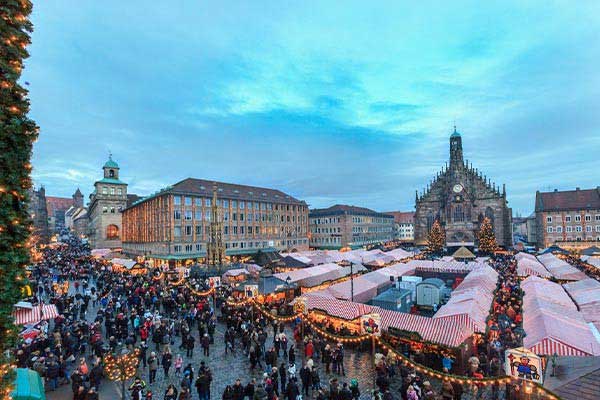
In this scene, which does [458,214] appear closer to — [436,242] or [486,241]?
[436,242]

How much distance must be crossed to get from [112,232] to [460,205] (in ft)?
284

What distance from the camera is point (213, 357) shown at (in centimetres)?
1530

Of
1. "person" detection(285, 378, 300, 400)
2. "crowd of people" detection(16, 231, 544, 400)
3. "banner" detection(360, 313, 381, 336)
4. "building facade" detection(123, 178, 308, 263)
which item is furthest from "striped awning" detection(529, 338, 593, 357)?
"building facade" detection(123, 178, 308, 263)

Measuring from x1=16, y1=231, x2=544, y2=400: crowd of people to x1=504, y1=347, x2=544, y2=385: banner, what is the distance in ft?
7.29

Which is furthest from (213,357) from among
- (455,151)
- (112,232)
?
(112,232)

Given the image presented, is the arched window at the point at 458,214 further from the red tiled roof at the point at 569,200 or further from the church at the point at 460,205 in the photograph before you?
the red tiled roof at the point at 569,200

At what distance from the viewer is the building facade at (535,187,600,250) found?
62834mm

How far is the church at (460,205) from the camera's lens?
65.9 metres

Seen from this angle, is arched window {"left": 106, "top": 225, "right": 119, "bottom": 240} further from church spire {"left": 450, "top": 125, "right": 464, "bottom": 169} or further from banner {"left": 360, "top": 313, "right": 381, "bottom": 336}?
church spire {"left": 450, "top": 125, "right": 464, "bottom": 169}

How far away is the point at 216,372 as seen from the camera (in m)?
13.6

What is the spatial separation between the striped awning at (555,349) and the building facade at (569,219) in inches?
2679

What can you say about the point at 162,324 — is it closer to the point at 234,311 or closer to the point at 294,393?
the point at 234,311

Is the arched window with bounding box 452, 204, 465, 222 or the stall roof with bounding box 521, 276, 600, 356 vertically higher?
the arched window with bounding box 452, 204, 465, 222

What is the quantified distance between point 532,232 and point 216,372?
11123 centimetres
